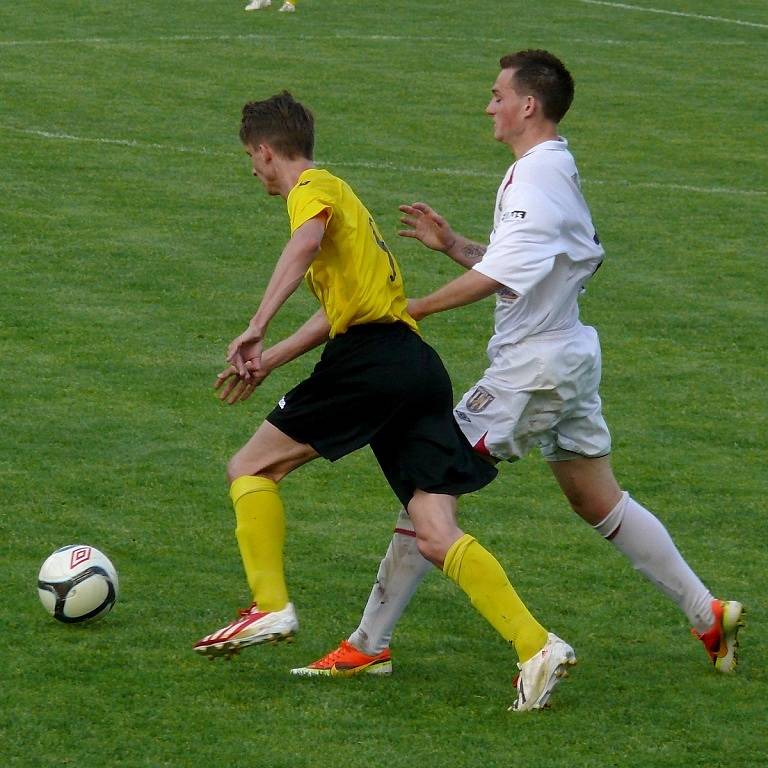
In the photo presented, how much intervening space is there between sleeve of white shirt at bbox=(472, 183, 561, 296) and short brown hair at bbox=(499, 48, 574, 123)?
0.40m

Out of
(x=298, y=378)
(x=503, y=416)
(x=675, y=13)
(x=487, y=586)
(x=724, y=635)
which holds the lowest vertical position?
(x=675, y=13)

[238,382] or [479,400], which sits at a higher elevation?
[238,382]

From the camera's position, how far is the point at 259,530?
17.7ft

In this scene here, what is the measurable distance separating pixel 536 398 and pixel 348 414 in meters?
Answer: 0.65

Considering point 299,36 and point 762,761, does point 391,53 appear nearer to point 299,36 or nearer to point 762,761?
point 299,36

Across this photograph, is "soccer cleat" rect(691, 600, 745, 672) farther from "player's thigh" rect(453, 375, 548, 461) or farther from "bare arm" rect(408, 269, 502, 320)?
"bare arm" rect(408, 269, 502, 320)

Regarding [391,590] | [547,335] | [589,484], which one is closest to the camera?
[547,335]

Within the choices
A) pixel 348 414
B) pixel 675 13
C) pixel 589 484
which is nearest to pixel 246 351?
pixel 348 414

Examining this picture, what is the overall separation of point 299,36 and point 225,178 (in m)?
7.85

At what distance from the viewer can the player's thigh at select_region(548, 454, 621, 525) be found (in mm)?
5621

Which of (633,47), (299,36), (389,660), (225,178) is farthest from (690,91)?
(389,660)

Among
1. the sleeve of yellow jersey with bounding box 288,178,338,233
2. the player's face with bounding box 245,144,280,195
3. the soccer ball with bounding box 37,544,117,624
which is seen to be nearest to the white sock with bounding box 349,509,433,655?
the soccer ball with bounding box 37,544,117,624

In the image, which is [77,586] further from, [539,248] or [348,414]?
[539,248]

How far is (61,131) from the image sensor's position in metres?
15.5
